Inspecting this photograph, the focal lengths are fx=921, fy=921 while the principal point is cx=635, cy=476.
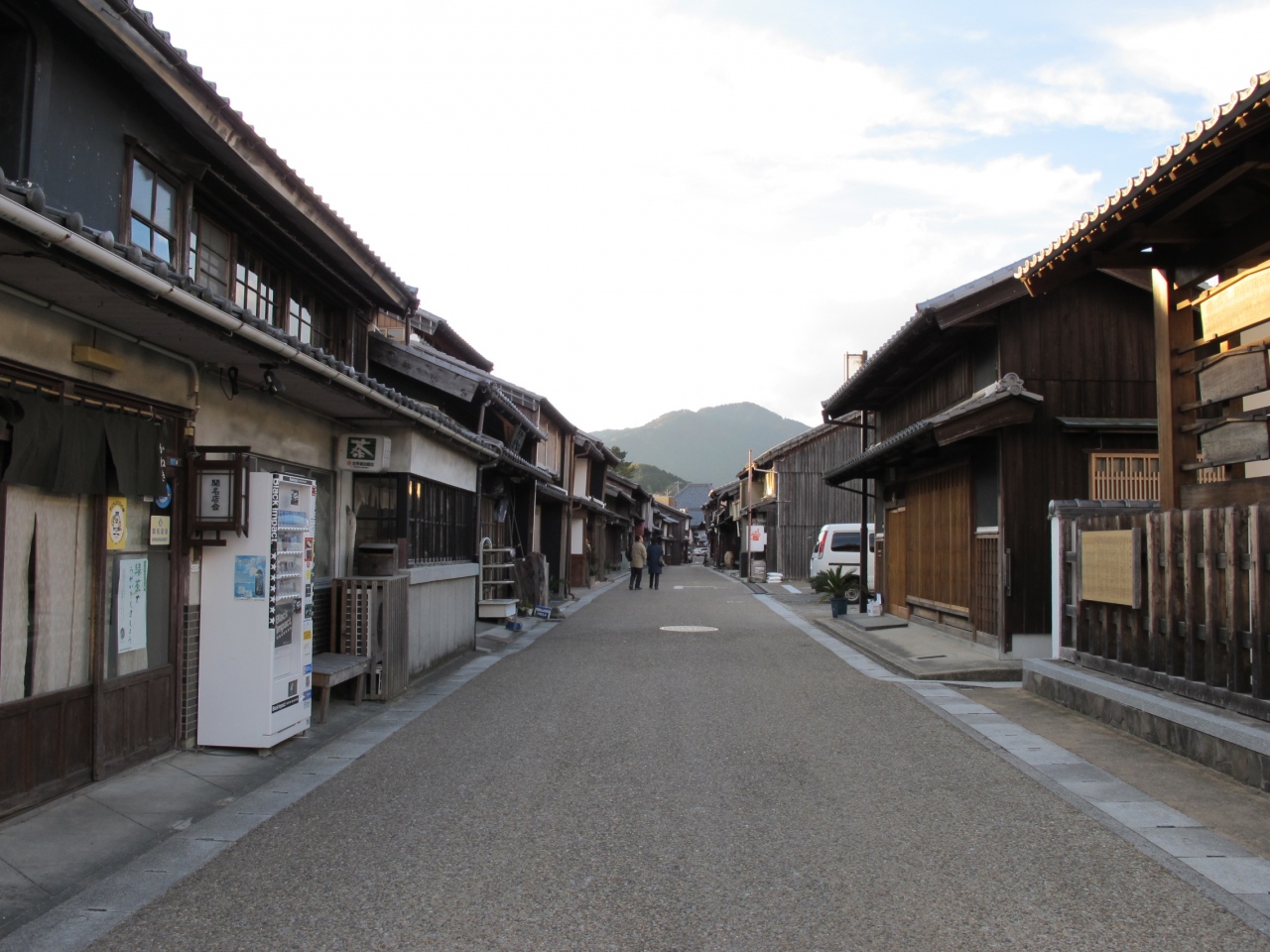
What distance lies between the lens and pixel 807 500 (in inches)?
1395

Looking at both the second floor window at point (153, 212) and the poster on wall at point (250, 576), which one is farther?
the second floor window at point (153, 212)

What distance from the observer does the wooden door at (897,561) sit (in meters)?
17.3

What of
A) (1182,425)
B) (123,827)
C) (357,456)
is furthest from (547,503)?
(123,827)

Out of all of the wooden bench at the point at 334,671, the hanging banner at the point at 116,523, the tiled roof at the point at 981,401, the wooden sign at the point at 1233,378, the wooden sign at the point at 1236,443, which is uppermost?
the tiled roof at the point at 981,401

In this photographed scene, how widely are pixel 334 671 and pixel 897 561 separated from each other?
485 inches

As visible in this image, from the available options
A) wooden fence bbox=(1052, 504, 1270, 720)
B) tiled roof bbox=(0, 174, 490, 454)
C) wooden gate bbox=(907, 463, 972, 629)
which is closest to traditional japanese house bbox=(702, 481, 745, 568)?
wooden gate bbox=(907, 463, 972, 629)

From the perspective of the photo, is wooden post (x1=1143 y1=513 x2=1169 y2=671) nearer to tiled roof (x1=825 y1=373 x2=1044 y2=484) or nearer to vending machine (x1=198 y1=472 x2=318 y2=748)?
tiled roof (x1=825 y1=373 x2=1044 y2=484)

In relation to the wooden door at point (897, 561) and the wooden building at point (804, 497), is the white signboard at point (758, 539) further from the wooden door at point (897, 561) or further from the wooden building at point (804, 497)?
the wooden door at point (897, 561)

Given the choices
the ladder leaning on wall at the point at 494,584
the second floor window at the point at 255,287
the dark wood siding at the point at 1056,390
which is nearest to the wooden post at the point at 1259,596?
the dark wood siding at the point at 1056,390

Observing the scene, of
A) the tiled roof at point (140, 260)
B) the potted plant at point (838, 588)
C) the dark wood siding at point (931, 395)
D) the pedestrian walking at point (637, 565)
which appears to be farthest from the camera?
the pedestrian walking at point (637, 565)

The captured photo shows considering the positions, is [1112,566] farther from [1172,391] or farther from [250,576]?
[250,576]

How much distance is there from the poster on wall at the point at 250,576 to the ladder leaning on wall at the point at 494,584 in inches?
348

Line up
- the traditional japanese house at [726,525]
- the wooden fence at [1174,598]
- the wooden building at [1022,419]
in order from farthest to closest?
the traditional japanese house at [726,525] < the wooden building at [1022,419] < the wooden fence at [1174,598]

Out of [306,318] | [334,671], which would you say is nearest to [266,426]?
[334,671]
